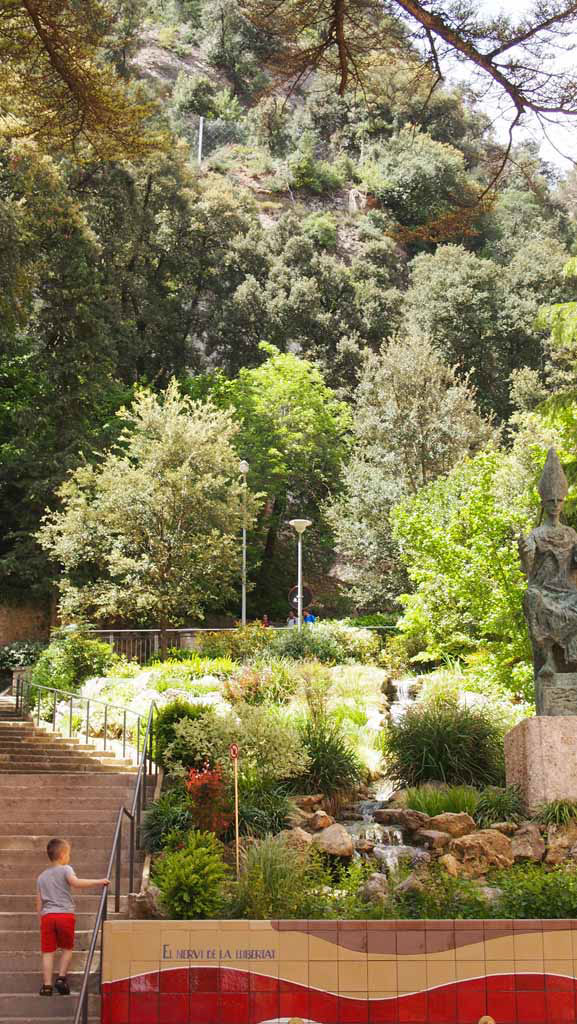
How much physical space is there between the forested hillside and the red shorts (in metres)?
19.7

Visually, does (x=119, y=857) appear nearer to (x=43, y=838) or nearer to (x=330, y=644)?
(x=43, y=838)

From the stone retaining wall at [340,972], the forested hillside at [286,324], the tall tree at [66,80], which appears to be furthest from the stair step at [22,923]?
the forested hillside at [286,324]

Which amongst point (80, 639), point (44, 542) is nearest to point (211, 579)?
point (80, 639)

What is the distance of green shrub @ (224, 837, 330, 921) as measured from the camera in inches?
367

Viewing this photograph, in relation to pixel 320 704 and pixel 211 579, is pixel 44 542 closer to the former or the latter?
pixel 211 579

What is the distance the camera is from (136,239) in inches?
1780

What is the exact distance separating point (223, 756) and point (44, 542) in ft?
63.8

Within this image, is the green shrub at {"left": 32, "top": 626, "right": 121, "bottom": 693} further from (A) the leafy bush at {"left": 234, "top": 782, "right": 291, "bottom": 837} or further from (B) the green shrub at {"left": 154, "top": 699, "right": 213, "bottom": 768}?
(A) the leafy bush at {"left": 234, "top": 782, "right": 291, "bottom": 837}

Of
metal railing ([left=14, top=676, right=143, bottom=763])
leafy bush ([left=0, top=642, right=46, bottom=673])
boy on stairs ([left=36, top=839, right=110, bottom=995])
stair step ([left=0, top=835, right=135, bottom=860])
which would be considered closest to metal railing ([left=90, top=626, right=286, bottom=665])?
leafy bush ([left=0, top=642, right=46, bottom=673])

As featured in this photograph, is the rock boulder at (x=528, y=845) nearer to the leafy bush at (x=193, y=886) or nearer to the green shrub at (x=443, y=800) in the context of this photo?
the green shrub at (x=443, y=800)

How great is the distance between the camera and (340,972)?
8.45 meters

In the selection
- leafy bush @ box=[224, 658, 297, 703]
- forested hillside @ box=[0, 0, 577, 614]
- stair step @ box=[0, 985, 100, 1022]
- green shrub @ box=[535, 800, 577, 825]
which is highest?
forested hillside @ box=[0, 0, 577, 614]

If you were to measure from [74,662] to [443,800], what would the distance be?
14.6 m

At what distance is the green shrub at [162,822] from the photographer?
12.6m
